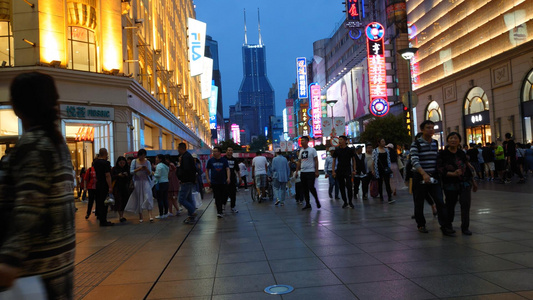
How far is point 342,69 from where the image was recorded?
75.7 m

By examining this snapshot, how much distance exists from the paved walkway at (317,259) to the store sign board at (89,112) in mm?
11282

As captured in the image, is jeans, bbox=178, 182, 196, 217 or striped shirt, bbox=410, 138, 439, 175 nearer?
striped shirt, bbox=410, 138, 439, 175

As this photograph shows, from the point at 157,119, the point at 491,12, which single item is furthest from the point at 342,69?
the point at 157,119

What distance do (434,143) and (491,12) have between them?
108ft

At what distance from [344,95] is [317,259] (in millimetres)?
68154

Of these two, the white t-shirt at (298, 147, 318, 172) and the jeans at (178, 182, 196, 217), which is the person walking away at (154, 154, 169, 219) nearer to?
the jeans at (178, 182, 196, 217)

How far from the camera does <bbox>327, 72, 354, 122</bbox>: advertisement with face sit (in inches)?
2668

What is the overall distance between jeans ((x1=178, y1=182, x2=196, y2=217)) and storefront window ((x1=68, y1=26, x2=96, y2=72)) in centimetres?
1226

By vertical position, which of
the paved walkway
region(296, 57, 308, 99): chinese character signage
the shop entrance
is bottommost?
the paved walkway

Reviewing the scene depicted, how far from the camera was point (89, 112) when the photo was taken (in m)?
19.5

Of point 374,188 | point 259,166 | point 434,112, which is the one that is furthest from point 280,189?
point 434,112

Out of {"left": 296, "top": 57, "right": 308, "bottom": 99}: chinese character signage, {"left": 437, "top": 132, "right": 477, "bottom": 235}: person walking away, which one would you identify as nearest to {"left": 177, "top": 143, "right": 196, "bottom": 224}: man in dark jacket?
{"left": 437, "top": 132, "right": 477, "bottom": 235}: person walking away

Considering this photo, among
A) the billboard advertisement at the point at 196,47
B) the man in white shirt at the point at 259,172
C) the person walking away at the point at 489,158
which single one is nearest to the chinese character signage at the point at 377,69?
the billboard advertisement at the point at 196,47

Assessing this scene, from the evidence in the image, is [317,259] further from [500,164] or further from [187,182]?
[500,164]
